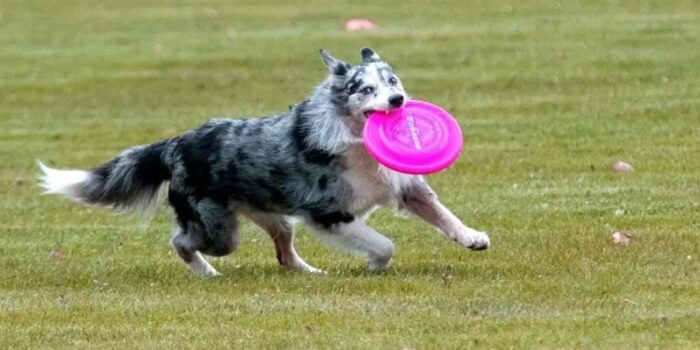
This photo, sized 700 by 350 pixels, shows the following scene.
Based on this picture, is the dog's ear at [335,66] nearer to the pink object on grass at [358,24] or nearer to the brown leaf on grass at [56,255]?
the brown leaf on grass at [56,255]

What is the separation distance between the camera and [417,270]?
1009 centimetres

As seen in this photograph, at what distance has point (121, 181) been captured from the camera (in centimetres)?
1098

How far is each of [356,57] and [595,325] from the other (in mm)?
15699

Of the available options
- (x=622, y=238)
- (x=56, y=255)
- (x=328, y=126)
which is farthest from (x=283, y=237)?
(x=622, y=238)

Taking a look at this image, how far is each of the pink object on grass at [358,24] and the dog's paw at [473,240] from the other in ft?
54.0

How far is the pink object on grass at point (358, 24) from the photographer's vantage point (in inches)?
1050

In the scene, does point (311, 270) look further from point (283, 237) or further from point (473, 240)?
point (473, 240)

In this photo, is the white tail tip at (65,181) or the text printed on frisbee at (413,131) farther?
the white tail tip at (65,181)

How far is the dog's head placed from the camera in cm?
988

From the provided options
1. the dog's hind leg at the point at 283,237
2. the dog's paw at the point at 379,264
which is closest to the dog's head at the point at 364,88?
the dog's paw at the point at 379,264

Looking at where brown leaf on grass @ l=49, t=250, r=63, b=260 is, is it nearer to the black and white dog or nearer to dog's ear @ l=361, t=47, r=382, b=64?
the black and white dog

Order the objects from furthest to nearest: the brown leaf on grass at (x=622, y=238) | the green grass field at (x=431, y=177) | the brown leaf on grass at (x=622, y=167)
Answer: the brown leaf on grass at (x=622, y=167), the brown leaf on grass at (x=622, y=238), the green grass field at (x=431, y=177)

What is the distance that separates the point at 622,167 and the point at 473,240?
4742mm

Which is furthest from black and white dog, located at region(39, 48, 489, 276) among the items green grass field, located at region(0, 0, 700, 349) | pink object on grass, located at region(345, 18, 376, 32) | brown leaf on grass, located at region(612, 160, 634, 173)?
pink object on grass, located at region(345, 18, 376, 32)
